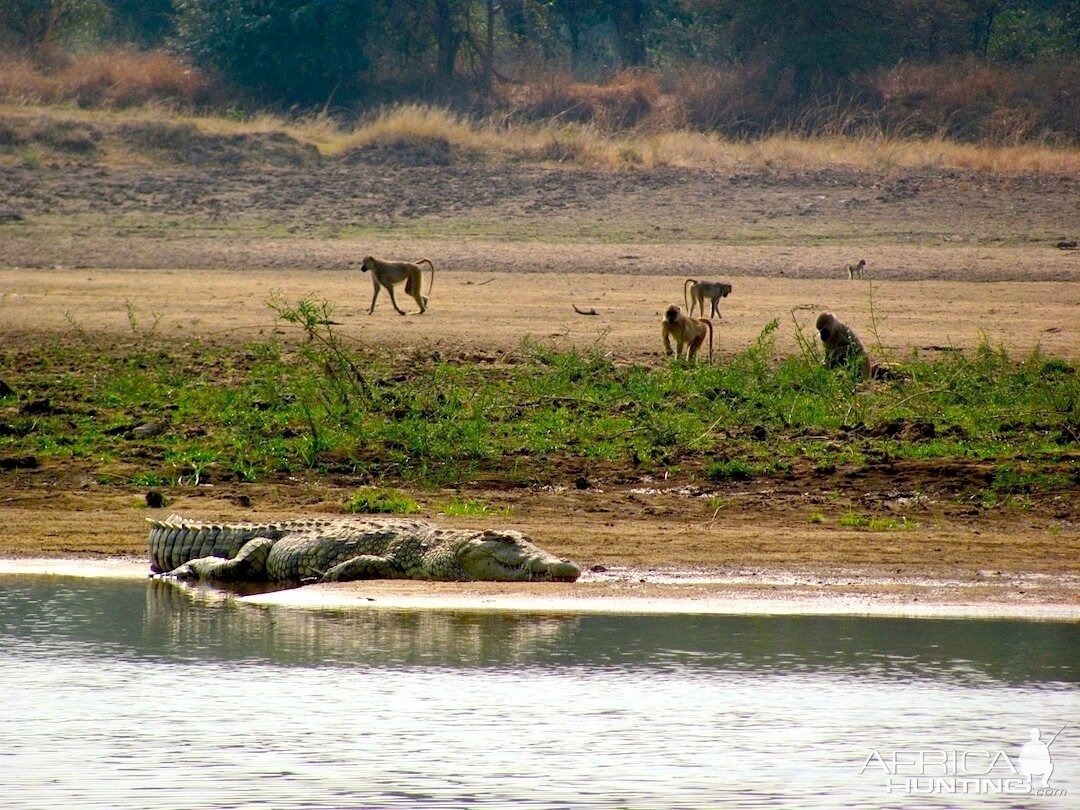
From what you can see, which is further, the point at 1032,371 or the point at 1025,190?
the point at 1025,190

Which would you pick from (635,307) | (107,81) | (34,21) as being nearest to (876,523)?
(635,307)

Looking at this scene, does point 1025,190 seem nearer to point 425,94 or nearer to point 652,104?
point 652,104

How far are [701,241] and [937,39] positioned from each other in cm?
1678

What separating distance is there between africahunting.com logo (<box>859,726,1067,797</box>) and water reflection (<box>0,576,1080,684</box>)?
0.64 metres

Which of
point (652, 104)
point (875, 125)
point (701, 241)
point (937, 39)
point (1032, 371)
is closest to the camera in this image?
point (1032, 371)

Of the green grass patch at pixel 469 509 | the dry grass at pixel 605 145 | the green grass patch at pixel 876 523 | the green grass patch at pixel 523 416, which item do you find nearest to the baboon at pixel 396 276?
the green grass patch at pixel 523 416

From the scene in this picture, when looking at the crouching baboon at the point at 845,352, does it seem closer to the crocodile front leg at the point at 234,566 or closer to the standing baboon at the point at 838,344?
the standing baboon at the point at 838,344

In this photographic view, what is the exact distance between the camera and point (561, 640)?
7.30 meters

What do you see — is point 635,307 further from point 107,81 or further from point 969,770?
point 107,81

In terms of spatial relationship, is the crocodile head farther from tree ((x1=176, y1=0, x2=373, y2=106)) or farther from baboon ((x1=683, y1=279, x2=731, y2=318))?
tree ((x1=176, y1=0, x2=373, y2=106))

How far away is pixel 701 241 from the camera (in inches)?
817

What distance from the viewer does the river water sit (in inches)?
233

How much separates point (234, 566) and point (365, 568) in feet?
2.33

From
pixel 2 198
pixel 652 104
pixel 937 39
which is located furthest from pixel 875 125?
pixel 2 198
